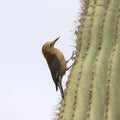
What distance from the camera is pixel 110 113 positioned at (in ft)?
15.4

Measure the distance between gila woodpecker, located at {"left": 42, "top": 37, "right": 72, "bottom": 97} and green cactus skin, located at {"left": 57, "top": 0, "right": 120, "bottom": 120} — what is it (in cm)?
144

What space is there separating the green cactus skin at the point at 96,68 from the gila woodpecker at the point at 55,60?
144cm

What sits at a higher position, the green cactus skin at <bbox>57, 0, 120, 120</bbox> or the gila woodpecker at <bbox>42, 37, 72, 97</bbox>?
the green cactus skin at <bbox>57, 0, 120, 120</bbox>

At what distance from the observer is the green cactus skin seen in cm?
480

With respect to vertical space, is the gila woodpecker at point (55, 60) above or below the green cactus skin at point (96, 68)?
below

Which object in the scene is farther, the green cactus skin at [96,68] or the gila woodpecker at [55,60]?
the gila woodpecker at [55,60]

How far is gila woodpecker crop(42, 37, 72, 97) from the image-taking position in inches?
281

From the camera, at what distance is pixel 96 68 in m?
5.03

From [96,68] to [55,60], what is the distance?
2.19 m

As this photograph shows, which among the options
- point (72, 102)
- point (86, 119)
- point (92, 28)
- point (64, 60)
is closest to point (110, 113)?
point (86, 119)

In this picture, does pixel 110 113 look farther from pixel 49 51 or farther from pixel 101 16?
pixel 49 51

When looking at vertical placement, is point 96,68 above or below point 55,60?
above

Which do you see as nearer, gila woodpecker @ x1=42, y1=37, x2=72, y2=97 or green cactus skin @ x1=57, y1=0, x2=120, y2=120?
green cactus skin @ x1=57, y1=0, x2=120, y2=120

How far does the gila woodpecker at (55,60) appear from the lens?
7129 millimetres
